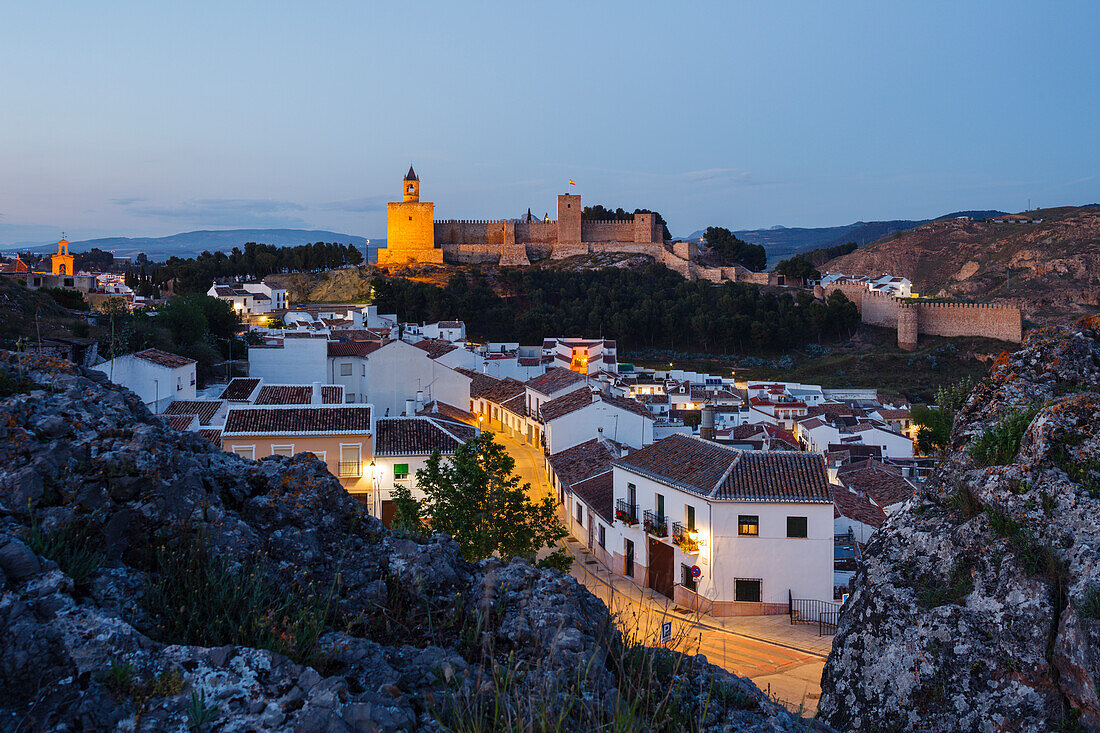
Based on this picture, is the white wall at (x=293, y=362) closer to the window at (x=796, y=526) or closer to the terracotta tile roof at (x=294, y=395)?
the terracotta tile roof at (x=294, y=395)

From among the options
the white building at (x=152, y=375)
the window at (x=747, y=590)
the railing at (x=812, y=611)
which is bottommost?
the railing at (x=812, y=611)

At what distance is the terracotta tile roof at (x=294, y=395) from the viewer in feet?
75.6

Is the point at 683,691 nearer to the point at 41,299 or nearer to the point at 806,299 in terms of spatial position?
the point at 41,299

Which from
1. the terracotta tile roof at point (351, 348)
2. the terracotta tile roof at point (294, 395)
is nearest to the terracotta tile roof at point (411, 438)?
the terracotta tile roof at point (294, 395)

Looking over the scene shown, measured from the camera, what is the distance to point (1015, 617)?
13.0 ft

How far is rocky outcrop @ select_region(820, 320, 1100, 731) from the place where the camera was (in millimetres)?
3744

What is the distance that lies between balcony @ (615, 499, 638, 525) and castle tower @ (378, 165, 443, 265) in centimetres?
7618

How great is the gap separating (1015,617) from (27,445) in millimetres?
4622

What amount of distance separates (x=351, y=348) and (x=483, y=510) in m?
22.8

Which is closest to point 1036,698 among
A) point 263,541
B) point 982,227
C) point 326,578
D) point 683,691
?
point 683,691

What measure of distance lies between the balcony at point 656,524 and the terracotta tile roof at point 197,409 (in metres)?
12.5

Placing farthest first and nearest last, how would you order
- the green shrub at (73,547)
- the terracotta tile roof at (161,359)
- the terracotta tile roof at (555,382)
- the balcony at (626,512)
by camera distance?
the terracotta tile roof at (555,382)
the terracotta tile roof at (161,359)
the balcony at (626,512)
the green shrub at (73,547)

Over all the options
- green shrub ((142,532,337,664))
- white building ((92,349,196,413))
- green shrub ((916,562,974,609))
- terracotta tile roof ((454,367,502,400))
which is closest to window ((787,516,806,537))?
green shrub ((916,562,974,609))

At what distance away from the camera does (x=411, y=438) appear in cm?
2069
